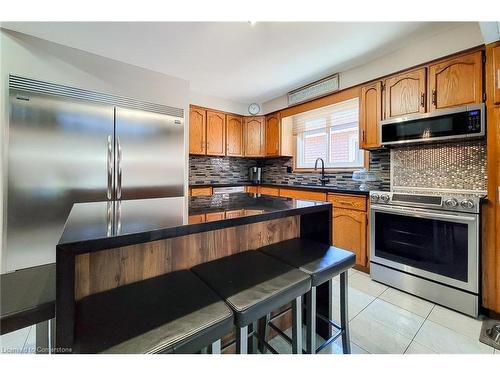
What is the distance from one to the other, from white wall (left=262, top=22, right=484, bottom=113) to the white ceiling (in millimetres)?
70

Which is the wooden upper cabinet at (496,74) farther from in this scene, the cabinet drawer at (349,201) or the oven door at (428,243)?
the cabinet drawer at (349,201)

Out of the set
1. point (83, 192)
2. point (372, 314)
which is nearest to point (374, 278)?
point (372, 314)

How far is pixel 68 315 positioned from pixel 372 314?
1.97m

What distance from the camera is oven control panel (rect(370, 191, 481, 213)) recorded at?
177 centimetres

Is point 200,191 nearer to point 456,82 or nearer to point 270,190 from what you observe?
point 270,190

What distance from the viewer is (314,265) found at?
1.13m

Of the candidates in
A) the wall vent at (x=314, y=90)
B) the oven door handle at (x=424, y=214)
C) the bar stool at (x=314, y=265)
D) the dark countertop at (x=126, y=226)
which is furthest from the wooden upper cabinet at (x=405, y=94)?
the dark countertop at (x=126, y=226)

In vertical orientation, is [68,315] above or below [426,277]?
above

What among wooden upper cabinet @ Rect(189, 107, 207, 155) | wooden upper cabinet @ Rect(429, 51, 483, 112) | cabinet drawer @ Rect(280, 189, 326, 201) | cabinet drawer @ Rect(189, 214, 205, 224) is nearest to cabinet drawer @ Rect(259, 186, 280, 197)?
cabinet drawer @ Rect(280, 189, 326, 201)

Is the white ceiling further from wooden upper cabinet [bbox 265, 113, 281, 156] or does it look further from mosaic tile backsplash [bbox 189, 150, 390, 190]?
mosaic tile backsplash [bbox 189, 150, 390, 190]

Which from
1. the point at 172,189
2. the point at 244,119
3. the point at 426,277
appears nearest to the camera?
the point at 426,277

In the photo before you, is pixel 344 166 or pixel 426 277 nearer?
pixel 426 277

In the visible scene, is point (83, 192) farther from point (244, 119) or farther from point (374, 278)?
point (374, 278)

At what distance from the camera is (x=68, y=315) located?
2.13ft
